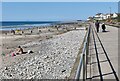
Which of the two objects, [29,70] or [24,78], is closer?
[24,78]

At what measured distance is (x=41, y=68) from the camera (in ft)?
53.8

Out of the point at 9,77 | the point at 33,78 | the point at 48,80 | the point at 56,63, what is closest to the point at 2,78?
the point at 9,77

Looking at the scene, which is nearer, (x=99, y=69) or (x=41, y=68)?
(x=99, y=69)

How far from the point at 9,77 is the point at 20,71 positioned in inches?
58.1

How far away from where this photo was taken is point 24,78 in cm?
1397

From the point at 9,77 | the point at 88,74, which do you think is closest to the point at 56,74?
the point at 9,77

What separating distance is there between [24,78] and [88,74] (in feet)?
12.7

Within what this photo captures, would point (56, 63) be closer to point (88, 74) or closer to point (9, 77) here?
point (9, 77)

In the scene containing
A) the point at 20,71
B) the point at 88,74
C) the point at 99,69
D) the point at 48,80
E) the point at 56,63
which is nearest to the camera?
the point at 88,74

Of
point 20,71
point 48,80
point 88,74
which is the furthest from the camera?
point 20,71

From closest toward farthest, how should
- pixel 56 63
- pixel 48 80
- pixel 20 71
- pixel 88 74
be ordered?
pixel 88 74 → pixel 48 80 → pixel 20 71 → pixel 56 63

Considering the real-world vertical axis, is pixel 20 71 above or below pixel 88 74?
below

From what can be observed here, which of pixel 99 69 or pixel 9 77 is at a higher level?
pixel 99 69

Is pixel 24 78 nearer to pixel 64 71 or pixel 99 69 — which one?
pixel 64 71
